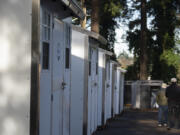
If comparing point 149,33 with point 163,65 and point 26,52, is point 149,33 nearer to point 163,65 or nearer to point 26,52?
point 163,65

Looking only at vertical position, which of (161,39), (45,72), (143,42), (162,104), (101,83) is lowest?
(162,104)

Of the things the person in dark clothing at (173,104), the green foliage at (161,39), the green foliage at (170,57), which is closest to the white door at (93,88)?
the person in dark clothing at (173,104)

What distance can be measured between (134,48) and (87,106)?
25569 millimetres

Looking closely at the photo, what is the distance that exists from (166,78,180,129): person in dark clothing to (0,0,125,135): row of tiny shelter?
433 centimetres

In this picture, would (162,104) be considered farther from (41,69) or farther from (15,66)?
(15,66)

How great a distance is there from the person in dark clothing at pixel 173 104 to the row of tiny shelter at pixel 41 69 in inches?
170

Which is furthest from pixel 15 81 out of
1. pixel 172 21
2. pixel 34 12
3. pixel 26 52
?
pixel 172 21

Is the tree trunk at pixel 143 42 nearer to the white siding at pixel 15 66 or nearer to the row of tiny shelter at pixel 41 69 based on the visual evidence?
the row of tiny shelter at pixel 41 69

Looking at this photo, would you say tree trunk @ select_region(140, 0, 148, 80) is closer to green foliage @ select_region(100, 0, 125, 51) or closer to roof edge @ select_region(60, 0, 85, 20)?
green foliage @ select_region(100, 0, 125, 51)

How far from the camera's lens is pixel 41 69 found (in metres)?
7.80

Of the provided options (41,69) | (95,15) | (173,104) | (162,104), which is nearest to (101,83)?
(162,104)

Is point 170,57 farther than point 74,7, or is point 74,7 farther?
point 170,57

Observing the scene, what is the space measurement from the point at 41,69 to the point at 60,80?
2006 mm

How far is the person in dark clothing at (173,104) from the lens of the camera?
1705cm
